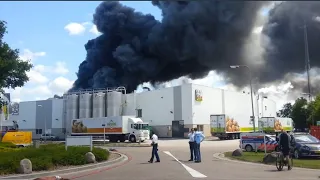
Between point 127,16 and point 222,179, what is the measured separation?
229 feet

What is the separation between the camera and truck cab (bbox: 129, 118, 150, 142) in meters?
52.7

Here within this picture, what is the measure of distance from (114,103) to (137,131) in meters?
22.3

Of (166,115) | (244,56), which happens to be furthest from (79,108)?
(244,56)

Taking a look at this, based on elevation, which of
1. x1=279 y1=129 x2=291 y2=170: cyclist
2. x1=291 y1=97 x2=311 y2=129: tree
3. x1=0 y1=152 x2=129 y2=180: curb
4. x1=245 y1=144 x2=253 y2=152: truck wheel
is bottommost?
x1=0 y1=152 x2=129 y2=180: curb

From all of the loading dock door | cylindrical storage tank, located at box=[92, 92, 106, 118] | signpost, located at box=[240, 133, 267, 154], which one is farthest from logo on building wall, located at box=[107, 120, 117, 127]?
signpost, located at box=[240, 133, 267, 154]

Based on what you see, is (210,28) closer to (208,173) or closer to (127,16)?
(127,16)

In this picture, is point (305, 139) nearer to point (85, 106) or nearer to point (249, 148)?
point (249, 148)

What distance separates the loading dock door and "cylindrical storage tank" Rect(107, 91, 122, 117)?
1141 cm

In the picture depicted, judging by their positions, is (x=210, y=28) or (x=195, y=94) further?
(x=195, y=94)

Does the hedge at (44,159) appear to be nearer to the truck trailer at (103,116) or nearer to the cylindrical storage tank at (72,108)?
the truck trailer at (103,116)

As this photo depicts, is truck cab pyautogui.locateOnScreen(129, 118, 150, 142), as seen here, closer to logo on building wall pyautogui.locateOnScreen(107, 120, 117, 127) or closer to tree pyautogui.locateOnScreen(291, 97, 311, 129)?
logo on building wall pyautogui.locateOnScreen(107, 120, 117, 127)

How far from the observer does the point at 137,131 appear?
5312cm

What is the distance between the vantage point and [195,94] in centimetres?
7062

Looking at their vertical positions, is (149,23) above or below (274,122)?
above
